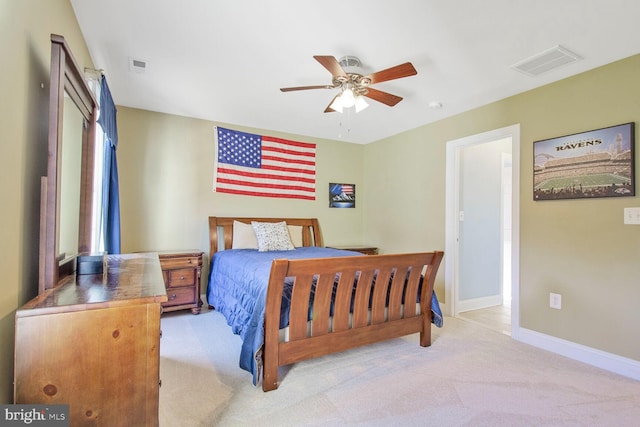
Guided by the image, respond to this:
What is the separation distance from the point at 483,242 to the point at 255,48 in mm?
3630

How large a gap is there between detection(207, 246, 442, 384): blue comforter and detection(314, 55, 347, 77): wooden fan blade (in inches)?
61.7

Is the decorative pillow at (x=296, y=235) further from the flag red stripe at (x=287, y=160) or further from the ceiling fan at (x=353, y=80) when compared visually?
the ceiling fan at (x=353, y=80)

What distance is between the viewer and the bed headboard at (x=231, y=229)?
402cm

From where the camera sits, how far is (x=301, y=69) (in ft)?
8.71

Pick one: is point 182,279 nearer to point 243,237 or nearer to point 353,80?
point 243,237

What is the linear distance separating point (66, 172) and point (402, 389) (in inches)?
92.8

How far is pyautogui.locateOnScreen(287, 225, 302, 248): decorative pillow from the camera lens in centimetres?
446

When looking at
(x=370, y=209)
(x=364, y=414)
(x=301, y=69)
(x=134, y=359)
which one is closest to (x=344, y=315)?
(x=364, y=414)

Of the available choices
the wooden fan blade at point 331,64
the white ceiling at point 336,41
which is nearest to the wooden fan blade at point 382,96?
the white ceiling at point 336,41

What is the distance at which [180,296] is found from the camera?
11.6 feet

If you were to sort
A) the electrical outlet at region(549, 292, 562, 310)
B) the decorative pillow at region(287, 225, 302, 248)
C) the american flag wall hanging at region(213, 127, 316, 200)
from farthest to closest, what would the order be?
the decorative pillow at region(287, 225, 302, 248) → the american flag wall hanging at region(213, 127, 316, 200) → the electrical outlet at region(549, 292, 562, 310)

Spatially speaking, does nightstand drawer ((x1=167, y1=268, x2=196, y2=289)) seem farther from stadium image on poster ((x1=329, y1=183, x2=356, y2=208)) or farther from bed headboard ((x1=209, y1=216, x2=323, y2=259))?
stadium image on poster ((x1=329, y1=183, x2=356, y2=208))

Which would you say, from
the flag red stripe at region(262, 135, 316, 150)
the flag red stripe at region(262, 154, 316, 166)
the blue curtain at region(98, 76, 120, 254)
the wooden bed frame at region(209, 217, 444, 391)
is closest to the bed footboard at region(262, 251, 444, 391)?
the wooden bed frame at region(209, 217, 444, 391)

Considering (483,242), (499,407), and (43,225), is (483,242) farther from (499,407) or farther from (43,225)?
(43,225)
